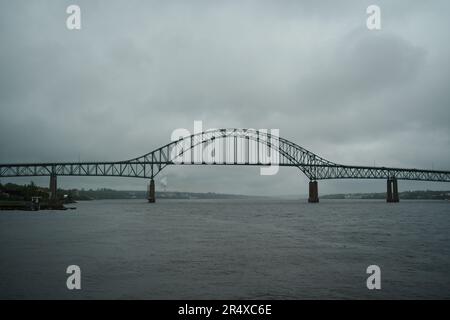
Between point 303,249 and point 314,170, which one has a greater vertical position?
point 314,170

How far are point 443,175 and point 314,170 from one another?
2887 inches

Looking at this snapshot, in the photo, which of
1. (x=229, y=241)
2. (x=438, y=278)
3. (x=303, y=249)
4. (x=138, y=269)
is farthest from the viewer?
(x=229, y=241)

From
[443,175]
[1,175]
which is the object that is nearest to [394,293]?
[1,175]

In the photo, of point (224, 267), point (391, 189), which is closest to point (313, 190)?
point (391, 189)

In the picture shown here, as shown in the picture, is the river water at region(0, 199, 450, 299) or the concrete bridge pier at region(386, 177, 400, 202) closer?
the river water at region(0, 199, 450, 299)

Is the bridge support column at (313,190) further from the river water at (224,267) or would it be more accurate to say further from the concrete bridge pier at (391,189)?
the river water at (224,267)

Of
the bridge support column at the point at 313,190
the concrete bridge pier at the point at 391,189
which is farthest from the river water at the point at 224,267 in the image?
the concrete bridge pier at the point at 391,189

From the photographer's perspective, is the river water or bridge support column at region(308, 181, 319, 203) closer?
the river water

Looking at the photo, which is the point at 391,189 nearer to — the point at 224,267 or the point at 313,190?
the point at 313,190

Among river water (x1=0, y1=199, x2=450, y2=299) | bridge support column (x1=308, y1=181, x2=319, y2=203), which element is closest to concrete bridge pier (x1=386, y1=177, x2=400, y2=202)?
bridge support column (x1=308, y1=181, x2=319, y2=203)

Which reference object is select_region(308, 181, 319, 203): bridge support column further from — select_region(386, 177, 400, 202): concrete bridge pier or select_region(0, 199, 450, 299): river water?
select_region(0, 199, 450, 299): river water

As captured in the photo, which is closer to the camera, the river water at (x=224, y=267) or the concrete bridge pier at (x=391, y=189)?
the river water at (x=224, y=267)
